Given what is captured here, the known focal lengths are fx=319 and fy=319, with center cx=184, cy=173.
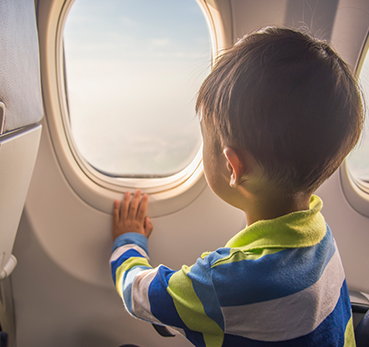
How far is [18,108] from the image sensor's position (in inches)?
27.2

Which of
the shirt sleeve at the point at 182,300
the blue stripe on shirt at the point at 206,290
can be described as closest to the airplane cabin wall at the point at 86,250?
the shirt sleeve at the point at 182,300

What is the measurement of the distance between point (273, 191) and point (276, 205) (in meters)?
0.04

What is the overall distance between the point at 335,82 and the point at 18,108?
25.9 inches

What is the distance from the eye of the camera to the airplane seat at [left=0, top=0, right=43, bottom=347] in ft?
1.98

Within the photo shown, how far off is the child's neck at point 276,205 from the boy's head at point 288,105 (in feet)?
0.14

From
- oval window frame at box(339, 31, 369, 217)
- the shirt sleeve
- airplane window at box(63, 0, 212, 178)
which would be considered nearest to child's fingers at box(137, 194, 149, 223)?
airplane window at box(63, 0, 212, 178)

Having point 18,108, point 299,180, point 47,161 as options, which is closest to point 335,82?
point 299,180

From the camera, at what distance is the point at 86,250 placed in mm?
1280

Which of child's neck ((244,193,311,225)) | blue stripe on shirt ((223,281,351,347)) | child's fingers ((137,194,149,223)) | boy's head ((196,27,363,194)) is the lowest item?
child's fingers ((137,194,149,223))

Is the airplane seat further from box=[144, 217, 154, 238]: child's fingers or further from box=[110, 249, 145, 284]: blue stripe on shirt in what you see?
box=[144, 217, 154, 238]: child's fingers

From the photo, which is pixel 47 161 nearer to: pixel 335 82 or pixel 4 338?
pixel 4 338

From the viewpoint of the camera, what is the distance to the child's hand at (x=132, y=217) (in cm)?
121

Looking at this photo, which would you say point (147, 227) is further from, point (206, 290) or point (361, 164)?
point (361, 164)

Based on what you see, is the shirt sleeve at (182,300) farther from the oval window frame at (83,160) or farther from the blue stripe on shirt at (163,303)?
the oval window frame at (83,160)
